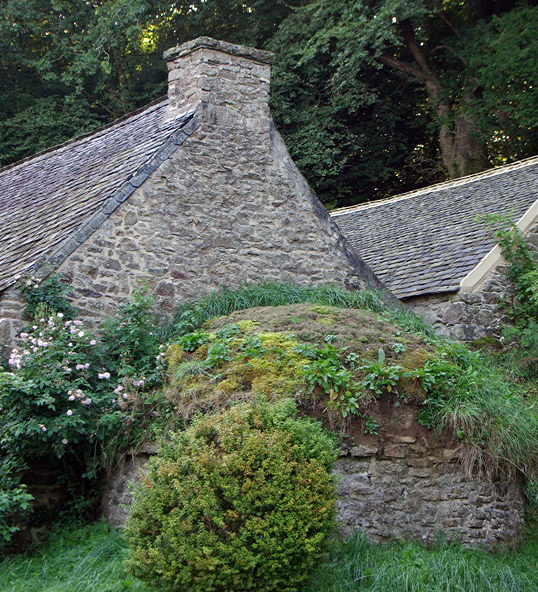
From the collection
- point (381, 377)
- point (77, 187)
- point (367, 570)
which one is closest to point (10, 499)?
point (367, 570)

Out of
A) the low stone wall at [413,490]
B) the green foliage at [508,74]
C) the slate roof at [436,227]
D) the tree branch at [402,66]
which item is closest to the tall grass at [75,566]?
the low stone wall at [413,490]

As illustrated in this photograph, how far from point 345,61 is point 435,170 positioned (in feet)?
19.2

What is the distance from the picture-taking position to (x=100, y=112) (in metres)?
24.5

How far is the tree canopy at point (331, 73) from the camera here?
2050 centimetres

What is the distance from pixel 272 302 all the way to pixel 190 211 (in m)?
1.66

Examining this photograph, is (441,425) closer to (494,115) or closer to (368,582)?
(368,582)

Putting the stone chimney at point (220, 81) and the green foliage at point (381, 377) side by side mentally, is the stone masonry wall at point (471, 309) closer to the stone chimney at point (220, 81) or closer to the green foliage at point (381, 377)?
the stone chimney at point (220, 81)

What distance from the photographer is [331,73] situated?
2305 centimetres

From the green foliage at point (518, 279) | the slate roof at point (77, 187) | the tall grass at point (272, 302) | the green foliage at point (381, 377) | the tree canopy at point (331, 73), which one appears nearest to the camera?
the green foliage at point (381, 377)

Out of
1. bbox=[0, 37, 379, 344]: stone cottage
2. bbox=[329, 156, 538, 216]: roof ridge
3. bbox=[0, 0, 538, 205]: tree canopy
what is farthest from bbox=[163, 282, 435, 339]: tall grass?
bbox=[0, 0, 538, 205]: tree canopy

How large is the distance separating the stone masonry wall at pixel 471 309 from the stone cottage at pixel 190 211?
168 centimetres

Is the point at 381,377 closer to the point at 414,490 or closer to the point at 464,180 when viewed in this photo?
the point at 414,490

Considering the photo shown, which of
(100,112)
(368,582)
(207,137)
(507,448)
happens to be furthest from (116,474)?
(100,112)

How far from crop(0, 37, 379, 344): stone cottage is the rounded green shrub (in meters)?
4.01
